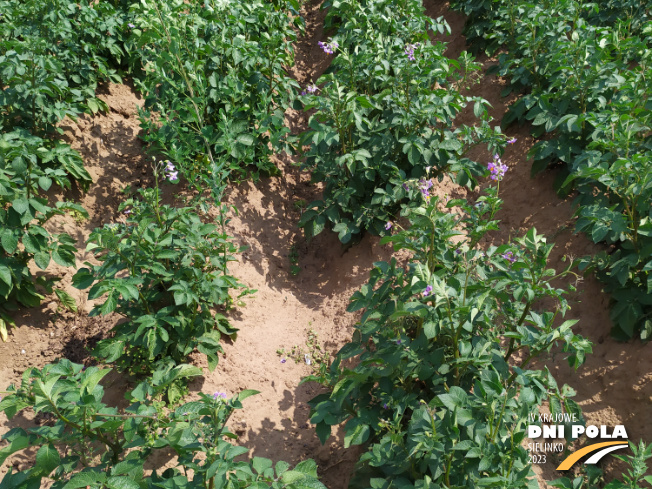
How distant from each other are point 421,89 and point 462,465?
2.72 metres

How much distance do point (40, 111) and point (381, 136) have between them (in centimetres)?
259

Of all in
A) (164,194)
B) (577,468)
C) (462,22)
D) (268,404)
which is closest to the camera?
(577,468)

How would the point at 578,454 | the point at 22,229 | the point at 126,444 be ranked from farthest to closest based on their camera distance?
1. the point at 22,229
2. the point at 578,454
3. the point at 126,444

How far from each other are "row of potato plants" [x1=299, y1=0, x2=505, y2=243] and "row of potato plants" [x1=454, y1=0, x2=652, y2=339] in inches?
22.9

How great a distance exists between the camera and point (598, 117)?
3436 millimetres

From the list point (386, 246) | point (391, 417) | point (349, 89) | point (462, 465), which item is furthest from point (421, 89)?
point (462, 465)

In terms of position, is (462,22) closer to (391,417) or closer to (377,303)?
(377,303)

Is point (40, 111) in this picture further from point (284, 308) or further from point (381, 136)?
point (381, 136)

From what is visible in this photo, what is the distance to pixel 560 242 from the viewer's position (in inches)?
151

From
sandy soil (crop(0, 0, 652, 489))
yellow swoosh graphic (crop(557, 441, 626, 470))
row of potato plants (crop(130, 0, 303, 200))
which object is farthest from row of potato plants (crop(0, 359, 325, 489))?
row of potato plants (crop(130, 0, 303, 200))

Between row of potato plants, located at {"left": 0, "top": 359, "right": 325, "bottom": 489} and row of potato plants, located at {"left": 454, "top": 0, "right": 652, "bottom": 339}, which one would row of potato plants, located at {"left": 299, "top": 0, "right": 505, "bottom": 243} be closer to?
row of potato plants, located at {"left": 454, "top": 0, "right": 652, "bottom": 339}

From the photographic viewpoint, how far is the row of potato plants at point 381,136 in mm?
3748

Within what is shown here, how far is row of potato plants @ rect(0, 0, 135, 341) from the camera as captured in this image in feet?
A: 10.6

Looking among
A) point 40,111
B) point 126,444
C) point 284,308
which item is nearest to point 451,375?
point 126,444
